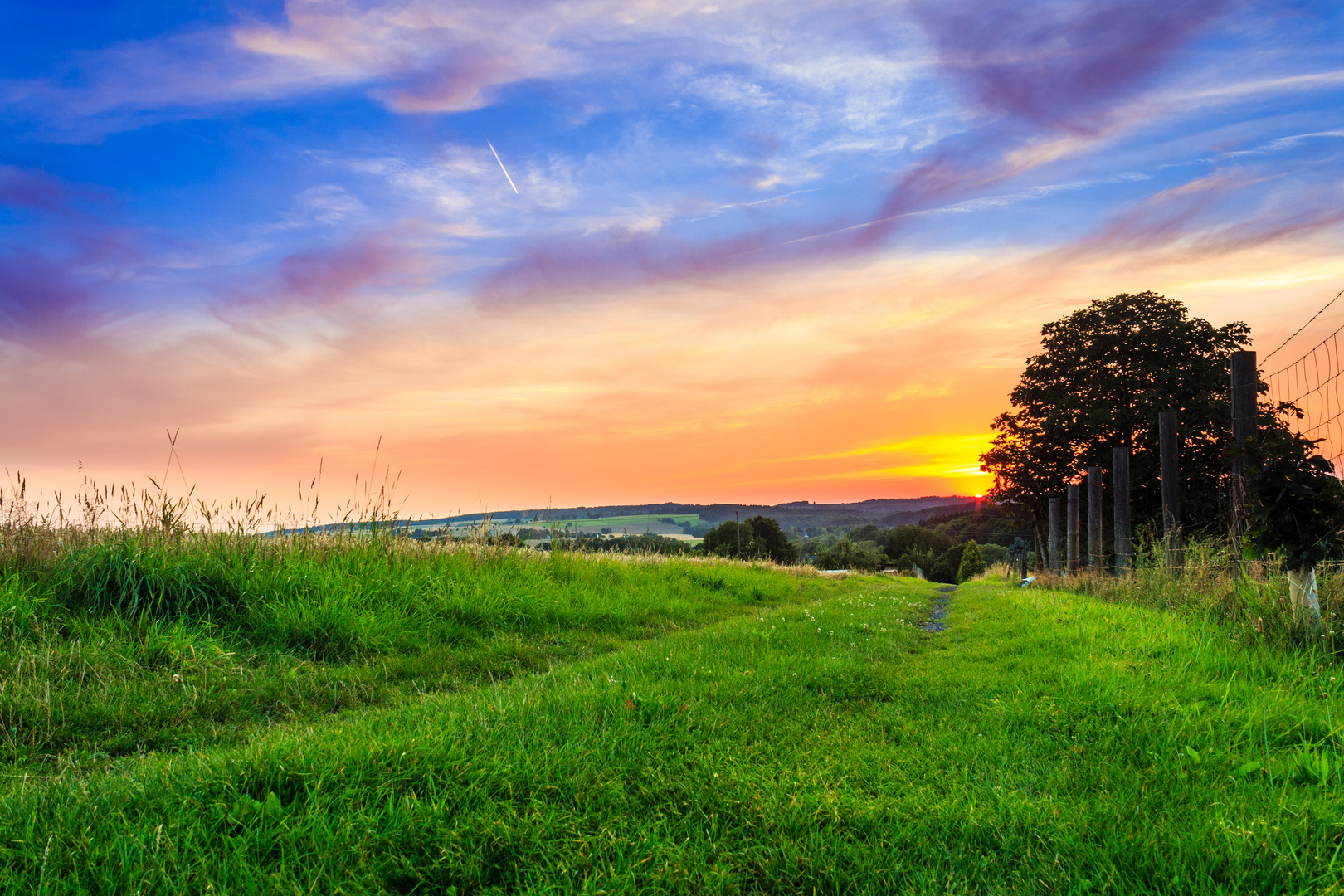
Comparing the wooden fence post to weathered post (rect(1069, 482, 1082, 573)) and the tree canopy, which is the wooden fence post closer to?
the tree canopy

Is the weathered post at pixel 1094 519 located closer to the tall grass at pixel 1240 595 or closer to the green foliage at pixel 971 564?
the tall grass at pixel 1240 595

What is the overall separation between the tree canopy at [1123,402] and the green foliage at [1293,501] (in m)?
21.4

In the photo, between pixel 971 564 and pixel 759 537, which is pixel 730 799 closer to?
pixel 759 537

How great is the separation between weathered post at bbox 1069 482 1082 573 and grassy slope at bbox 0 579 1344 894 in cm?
1757

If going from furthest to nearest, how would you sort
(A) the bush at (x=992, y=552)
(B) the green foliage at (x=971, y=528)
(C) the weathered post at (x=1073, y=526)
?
1. (B) the green foliage at (x=971, y=528)
2. (A) the bush at (x=992, y=552)
3. (C) the weathered post at (x=1073, y=526)

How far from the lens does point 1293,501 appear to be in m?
6.13

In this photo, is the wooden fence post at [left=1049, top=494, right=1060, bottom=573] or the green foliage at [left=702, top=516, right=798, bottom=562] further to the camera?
the green foliage at [left=702, top=516, right=798, bottom=562]

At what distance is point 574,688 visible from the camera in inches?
201

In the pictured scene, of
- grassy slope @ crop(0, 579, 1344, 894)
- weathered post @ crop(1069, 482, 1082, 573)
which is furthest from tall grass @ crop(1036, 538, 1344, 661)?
weathered post @ crop(1069, 482, 1082, 573)

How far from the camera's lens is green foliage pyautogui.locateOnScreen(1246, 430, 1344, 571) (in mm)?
5953

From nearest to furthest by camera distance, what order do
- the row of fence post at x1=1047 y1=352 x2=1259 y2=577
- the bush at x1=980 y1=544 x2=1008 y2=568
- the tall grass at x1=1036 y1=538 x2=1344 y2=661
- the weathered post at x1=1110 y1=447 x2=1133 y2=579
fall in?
A: the tall grass at x1=1036 y1=538 x2=1344 y2=661
the row of fence post at x1=1047 y1=352 x2=1259 y2=577
the weathered post at x1=1110 y1=447 x2=1133 y2=579
the bush at x1=980 y1=544 x2=1008 y2=568

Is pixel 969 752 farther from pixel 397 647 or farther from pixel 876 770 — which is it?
pixel 397 647

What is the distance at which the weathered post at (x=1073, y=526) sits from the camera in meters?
21.0

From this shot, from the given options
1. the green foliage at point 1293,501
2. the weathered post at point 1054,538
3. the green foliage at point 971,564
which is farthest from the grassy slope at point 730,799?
the green foliage at point 971,564
